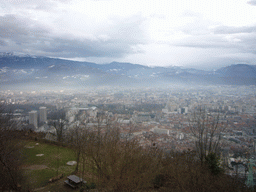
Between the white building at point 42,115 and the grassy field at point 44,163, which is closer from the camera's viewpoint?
the grassy field at point 44,163

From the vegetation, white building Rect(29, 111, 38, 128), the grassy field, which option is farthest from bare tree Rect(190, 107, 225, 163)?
white building Rect(29, 111, 38, 128)

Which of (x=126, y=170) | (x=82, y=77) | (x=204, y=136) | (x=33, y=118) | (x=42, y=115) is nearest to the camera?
(x=126, y=170)

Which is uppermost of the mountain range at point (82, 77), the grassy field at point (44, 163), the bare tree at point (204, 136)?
the mountain range at point (82, 77)

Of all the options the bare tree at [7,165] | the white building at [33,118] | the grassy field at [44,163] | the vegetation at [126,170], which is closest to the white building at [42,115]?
the white building at [33,118]

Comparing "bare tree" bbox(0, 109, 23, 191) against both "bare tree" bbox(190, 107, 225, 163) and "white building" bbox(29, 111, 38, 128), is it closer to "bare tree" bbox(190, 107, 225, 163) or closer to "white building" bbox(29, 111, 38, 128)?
"bare tree" bbox(190, 107, 225, 163)

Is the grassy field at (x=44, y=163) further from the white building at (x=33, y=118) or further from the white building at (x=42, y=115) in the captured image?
the white building at (x=42, y=115)

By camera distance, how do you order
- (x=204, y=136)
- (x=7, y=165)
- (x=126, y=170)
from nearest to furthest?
1. (x=126, y=170)
2. (x=7, y=165)
3. (x=204, y=136)

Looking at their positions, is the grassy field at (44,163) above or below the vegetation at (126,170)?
below

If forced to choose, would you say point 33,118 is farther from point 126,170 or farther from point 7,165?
point 126,170

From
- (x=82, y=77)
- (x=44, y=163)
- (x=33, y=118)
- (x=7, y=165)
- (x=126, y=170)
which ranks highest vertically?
(x=82, y=77)

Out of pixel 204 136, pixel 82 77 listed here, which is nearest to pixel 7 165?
pixel 204 136
